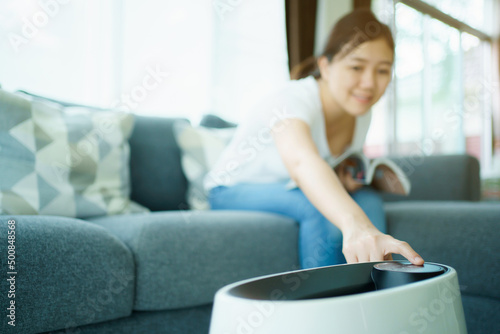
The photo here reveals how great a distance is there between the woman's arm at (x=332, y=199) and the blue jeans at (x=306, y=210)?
0.16 m

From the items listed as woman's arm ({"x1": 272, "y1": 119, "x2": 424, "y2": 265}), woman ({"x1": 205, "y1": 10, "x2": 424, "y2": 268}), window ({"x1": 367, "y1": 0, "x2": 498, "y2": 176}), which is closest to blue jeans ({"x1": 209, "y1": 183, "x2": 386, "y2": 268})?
woman ({"x1": 205, "y1": 10, "x2": 424, "y2": 268})

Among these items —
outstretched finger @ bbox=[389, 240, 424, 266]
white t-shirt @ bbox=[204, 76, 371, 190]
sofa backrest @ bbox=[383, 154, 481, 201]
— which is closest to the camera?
outstretched finger @ bbox=[389, 240, 424, 266]

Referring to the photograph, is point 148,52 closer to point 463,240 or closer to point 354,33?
point 354,33

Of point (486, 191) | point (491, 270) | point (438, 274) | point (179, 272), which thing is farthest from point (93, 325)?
point (486, 191)

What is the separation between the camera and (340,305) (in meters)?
0.33

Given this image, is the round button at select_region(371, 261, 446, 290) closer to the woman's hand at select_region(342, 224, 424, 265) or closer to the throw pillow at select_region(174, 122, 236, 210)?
the woman's hand at select_region(342, 224, 424, 265)

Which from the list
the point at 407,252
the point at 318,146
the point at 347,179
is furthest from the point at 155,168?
the point at 407,252

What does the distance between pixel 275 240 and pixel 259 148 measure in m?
0.36

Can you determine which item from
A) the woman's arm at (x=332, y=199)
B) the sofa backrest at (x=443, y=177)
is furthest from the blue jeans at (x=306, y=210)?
the sofa backrest at (x=443, y=177)

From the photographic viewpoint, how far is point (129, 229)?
90cm

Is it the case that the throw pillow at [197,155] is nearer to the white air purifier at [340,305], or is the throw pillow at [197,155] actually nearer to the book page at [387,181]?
the book page at [387,181]

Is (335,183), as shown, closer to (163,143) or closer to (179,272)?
(179,272)

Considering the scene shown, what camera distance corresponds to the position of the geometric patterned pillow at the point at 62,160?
38.5 inches

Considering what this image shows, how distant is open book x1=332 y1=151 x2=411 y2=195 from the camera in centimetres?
95
